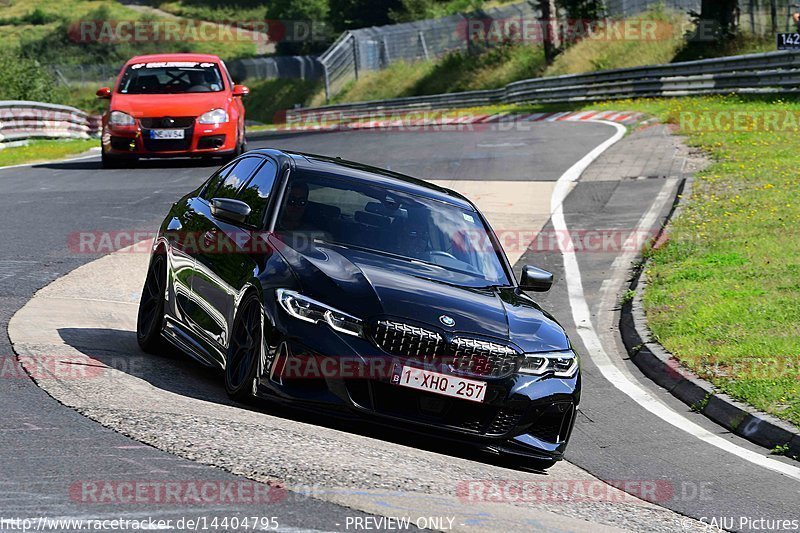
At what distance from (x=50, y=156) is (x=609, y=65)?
89.2ft

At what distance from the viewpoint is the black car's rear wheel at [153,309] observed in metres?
9.14

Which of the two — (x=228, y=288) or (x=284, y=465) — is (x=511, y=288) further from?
(x=284, y=465)


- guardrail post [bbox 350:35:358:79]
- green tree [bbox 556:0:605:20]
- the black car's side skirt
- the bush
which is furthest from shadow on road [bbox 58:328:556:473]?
guardrail post [bbox 350:35:358:79]

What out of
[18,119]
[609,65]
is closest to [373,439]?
[18,119]

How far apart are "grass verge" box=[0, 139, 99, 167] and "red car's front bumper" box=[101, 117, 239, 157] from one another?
12.4 ft

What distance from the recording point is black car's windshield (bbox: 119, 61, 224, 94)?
72.9ft

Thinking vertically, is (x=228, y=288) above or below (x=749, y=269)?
above

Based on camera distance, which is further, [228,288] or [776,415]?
[776,415]

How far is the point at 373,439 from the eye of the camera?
715 cm

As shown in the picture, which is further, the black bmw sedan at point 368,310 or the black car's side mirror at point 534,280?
the black car's side mirror at point 534,280

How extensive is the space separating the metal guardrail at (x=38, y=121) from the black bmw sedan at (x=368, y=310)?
22.2 metres

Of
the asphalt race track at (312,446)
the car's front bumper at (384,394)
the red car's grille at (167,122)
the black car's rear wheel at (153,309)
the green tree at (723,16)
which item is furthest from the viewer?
the green tree at (723,16)

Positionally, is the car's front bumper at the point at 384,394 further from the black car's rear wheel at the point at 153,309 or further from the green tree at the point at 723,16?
the green tree at the point at 723,16

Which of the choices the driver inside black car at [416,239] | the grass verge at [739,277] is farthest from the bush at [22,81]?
the driver inside black car at [416,239]
